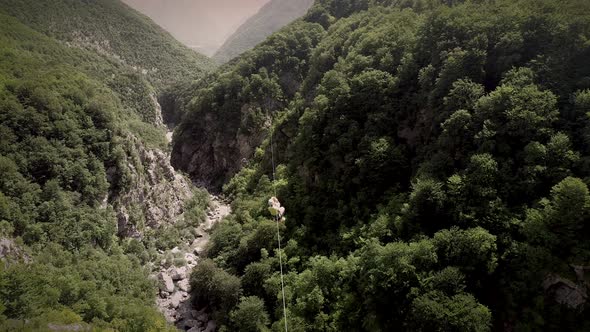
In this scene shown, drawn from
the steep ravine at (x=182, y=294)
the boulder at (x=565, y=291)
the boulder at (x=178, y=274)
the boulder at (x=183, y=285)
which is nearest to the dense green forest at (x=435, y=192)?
the boulder at (x=565, y=291)

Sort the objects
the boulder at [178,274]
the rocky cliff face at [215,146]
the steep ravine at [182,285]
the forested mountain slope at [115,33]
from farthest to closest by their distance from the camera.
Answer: the forested mountain slope at [115,33] → the rocky cliff face at [215,146] → the boulder at [178,274] → the steep ravine at [182,285]

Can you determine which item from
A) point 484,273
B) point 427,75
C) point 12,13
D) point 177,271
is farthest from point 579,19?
point 12,13

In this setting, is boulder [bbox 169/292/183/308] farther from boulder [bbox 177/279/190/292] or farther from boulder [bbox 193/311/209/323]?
boulder [bbox 193/311/209/323]

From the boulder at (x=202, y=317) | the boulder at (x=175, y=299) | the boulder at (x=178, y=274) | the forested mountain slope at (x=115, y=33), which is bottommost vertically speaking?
the boulder at (x=202, y=317)

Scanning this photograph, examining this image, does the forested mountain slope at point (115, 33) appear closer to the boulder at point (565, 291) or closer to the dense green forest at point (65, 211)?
the dense green forest at point (65, 211)

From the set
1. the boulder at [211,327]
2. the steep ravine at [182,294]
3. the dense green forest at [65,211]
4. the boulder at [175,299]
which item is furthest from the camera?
the boulder at [175,299]

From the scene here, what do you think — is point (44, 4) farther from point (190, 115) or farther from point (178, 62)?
point (190, 115)

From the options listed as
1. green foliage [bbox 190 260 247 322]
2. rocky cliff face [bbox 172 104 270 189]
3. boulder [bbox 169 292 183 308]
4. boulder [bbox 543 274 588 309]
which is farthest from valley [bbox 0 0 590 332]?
rocky cliff face [bbox 172 104 270 189]
